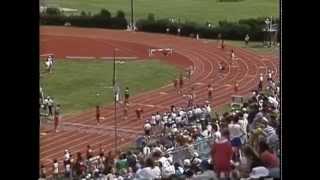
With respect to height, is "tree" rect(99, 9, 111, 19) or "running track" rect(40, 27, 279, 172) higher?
"tree" rect(99, 9, 111, 19)

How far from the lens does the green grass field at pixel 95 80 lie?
3.29 ft

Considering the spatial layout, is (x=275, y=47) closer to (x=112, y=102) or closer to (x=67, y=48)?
(x=112, y=102)

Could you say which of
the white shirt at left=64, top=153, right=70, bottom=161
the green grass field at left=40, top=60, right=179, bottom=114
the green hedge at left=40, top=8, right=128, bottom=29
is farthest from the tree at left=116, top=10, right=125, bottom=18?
the white shirt at left=64, top=153, right=70, bottom=161

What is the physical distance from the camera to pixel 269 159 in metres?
0.92

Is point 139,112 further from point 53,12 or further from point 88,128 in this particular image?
point 53,12

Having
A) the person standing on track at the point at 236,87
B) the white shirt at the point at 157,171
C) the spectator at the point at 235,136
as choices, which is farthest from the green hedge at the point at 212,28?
the white shirt at the point at 157,171

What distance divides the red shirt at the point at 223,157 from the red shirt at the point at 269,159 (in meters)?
0.07

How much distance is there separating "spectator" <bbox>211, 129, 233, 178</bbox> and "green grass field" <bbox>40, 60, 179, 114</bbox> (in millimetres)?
204

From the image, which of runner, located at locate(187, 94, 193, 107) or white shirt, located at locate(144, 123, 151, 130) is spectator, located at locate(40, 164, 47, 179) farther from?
runner, located at locate(187, 94, 193, 107)

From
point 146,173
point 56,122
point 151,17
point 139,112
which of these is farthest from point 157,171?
point 151,17

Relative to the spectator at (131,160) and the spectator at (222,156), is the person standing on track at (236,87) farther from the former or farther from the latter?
the spectator at (131,160)

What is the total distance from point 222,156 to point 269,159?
10 cm

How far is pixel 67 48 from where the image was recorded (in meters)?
1.06

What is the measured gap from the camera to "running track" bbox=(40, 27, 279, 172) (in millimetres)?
984
